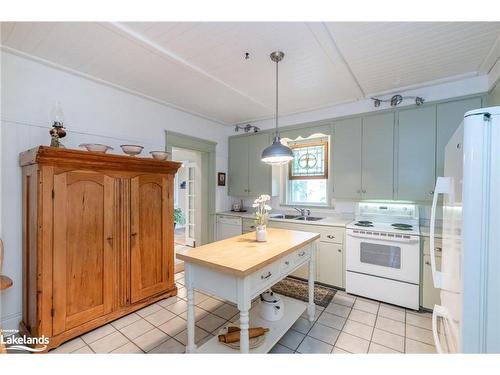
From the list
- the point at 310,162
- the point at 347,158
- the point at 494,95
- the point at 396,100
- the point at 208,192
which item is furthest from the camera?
the point at 208,192

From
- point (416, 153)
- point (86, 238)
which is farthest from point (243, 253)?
point (416, 153)

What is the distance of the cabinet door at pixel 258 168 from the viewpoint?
12.8ft

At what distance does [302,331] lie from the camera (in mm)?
2098

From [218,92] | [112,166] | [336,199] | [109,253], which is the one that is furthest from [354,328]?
[218,92]

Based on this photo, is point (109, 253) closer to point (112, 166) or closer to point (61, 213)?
point (61, 213)

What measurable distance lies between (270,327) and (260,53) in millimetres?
2460

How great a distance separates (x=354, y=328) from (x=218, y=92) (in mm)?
3077

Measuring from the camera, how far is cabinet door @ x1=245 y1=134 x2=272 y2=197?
12.8 ft

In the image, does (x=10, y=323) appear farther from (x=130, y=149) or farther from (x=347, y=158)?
(x=347, y=158)

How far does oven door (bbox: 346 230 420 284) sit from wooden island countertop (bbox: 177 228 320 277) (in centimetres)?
85

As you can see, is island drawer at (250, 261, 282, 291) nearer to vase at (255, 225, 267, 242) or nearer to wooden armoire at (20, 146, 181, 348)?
vase at (255, 225, 267, 242)

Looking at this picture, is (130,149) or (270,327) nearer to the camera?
(270,327)

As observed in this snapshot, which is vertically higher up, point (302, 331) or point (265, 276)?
point (265, 276)

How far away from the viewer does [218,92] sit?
9.46 feet
